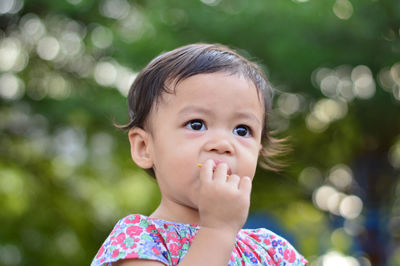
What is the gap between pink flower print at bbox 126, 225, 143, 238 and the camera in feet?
A: 6.02

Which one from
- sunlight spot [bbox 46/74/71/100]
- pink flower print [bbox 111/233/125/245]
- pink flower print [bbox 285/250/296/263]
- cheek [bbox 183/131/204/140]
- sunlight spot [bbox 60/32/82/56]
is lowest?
pink flower print [bbox 111/233/125/245]

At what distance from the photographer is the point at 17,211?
9.80m

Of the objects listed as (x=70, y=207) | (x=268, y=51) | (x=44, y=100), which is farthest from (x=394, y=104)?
(x=70, y=207)

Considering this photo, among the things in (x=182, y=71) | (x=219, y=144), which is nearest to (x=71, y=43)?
(x=182, y=71)

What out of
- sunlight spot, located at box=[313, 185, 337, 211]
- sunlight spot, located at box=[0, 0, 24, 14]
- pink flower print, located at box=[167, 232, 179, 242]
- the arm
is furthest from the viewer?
sunlight spot, located at box=[313, 185, 337, 211]

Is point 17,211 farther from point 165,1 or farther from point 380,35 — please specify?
point 380,35

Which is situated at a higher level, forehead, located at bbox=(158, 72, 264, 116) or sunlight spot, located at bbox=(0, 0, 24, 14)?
sunlight spot, located at bbox=(0, 0, 24, 14)

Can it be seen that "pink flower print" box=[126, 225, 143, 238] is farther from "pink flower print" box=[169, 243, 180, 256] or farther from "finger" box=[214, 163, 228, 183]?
"finger" box=[214, 163, 228, 183]

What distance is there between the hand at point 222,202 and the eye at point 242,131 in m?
0.22

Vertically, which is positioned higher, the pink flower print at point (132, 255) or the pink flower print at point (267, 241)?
the pink flower print at point (267, 241)

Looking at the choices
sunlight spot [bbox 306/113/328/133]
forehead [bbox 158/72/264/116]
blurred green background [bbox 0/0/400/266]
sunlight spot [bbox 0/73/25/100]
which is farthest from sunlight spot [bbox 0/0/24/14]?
forehead [bbox 158/72/264/116]

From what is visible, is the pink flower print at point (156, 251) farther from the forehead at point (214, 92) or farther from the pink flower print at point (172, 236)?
the forehead at point (214, 92)

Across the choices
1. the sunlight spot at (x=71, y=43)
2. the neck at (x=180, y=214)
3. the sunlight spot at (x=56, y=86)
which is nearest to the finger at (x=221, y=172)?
the neck at (x=180, y=214)

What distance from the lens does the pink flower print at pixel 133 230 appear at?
184cm
